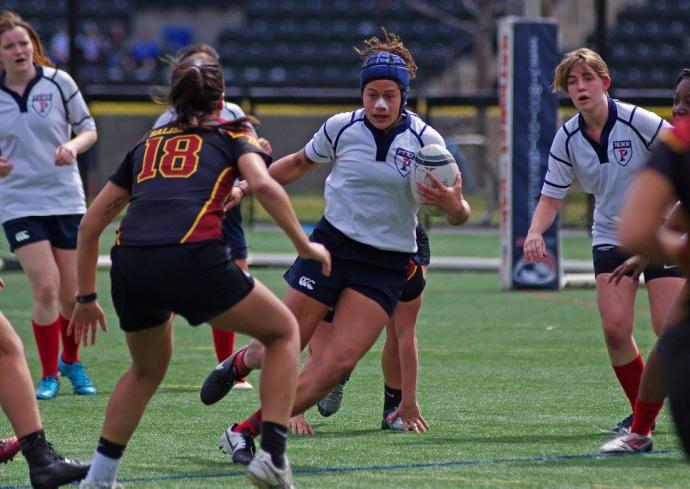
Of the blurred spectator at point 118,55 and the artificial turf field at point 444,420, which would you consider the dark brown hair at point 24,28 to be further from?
the blurred spectator at point 118,55

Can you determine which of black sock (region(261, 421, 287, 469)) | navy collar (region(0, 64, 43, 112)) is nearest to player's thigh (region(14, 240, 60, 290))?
navy collar (region(0, 64, 43, 112))

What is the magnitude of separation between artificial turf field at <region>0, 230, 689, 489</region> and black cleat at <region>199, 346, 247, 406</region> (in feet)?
0.74

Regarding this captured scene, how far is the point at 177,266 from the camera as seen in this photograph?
16.1 ft

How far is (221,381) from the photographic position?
21.1ft

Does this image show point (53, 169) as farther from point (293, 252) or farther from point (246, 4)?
point (246, 4)

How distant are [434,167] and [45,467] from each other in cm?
195

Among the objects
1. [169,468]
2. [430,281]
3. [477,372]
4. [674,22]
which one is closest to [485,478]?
[169,468]

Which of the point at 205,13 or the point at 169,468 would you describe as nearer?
the point at 169,468

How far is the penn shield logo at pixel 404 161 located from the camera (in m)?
6.11

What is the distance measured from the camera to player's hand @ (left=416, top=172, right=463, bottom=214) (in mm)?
5777

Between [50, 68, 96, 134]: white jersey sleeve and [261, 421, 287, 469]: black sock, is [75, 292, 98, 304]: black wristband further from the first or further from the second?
[50, 68, 96, 134]: white jersey sleeve

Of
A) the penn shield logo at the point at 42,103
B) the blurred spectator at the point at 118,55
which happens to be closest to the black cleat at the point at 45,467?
the penn shield logo at the point at 42,103

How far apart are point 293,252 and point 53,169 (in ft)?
28.5

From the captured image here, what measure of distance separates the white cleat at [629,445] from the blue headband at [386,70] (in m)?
1.73
